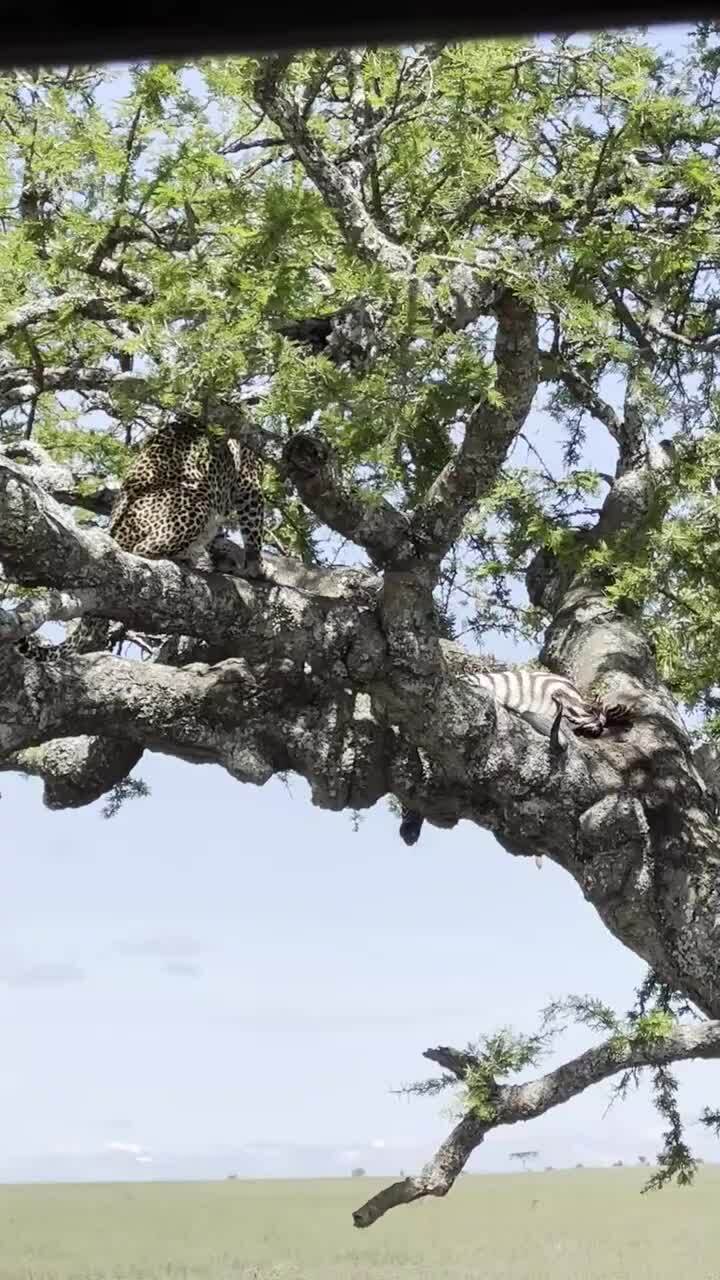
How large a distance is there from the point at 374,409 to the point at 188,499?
1.16 metres

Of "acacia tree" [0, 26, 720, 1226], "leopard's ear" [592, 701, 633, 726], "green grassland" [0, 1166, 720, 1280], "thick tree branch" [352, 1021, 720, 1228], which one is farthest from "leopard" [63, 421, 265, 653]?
"green grassland" [0, 1166, 720, 1280]

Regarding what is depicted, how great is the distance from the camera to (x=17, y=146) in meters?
7.19

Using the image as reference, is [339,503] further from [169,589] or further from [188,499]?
[188,499]

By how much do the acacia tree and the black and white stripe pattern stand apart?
Answer: 13 centimetres

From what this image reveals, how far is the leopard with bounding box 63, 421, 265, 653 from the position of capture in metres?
6.98

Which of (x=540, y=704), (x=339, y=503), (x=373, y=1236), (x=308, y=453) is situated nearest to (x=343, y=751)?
(x=540, y=704)

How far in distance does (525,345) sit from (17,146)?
2.55 m

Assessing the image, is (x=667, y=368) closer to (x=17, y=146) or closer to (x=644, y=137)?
(x=644, y=137)

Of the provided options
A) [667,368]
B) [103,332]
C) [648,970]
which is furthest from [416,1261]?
[103,332]

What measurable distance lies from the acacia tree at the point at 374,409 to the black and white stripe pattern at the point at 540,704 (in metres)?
0.13

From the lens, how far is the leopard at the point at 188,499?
6.98 meters

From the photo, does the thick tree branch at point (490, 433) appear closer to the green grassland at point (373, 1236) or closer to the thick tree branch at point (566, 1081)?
the thick tree branch at point (566, 1081)

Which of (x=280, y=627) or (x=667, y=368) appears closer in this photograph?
(x=280, y=627)

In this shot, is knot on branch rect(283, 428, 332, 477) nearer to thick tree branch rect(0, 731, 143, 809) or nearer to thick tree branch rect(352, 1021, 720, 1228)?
thick tree branch rect(0, 731, 143, 809)
